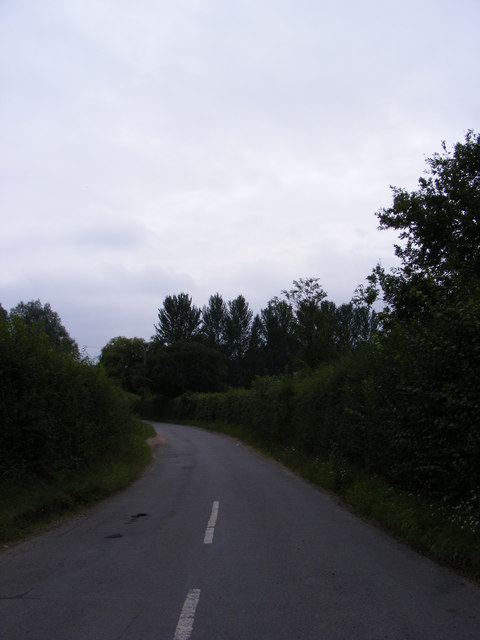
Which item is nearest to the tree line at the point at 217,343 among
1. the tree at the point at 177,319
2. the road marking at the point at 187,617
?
the tree at the point at 177,319

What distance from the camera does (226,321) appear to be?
104812mm

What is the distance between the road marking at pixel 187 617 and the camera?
182 inches

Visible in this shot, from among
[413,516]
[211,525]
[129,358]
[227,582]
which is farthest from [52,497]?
[129,358]

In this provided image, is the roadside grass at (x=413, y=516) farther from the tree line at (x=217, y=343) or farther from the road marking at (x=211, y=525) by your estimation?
the tree line at (x=217, y=343)

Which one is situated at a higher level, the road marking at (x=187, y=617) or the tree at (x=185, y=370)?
the tree at (x=185, y=370)

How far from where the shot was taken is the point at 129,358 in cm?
8688

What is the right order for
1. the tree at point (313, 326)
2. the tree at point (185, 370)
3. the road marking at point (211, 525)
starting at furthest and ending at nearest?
the tree at point (185, 370), the tree at point (313, 326), the road marking at point (211, 525)

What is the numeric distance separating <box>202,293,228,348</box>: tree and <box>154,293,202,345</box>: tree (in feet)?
17.0

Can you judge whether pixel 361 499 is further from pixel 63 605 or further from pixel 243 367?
pixel 243 367

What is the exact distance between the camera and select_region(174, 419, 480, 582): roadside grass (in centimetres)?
688

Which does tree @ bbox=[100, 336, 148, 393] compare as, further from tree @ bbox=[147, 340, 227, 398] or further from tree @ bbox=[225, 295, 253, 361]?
tree @ bbox=[225, 295, 253, 361]

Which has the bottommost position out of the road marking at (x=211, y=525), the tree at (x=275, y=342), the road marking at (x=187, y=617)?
the road marking at (x=211, y=525)

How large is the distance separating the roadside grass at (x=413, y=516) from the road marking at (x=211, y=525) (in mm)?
2881

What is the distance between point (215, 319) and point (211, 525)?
95.9 metres
